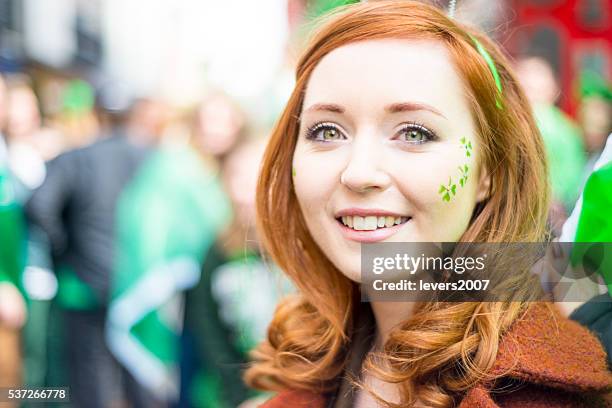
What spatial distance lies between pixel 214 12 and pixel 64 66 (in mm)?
823

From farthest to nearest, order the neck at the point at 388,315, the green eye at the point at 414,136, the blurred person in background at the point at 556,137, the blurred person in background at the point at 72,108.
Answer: the blurred person in background at the point at 72,108
the blurred person in background at the point at 556,137
the neck at the point at 388,315
the green eye at the point at 414,136

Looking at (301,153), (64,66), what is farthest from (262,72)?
(301,153)

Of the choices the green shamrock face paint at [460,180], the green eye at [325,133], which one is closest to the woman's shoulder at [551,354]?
the green shamrock face paint at [460,180]

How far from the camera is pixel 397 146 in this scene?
4.31 ft

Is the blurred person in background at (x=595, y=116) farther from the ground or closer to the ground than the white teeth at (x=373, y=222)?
farther from the ground

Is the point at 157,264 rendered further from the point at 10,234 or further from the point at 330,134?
the point at 330,134

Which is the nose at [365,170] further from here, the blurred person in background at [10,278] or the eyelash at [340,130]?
the blurred person in background at [10,278]

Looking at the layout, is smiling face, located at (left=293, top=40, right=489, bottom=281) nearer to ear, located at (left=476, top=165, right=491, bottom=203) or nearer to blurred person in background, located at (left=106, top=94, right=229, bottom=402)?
ear, located at (left=476, top=165, right=491, bottom=203)

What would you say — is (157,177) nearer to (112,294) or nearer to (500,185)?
(112,294)

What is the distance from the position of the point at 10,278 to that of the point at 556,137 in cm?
213

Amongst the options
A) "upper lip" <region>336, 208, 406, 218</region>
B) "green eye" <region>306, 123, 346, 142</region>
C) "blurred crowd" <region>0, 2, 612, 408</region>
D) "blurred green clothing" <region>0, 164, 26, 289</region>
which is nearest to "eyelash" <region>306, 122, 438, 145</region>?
"green eye" <region>306, 123, 346, 142</region>

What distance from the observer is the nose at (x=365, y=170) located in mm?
1291

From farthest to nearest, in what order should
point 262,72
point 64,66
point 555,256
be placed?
point 64,66 → point 262,72 → point 555,256

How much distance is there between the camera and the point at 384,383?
1451mm
